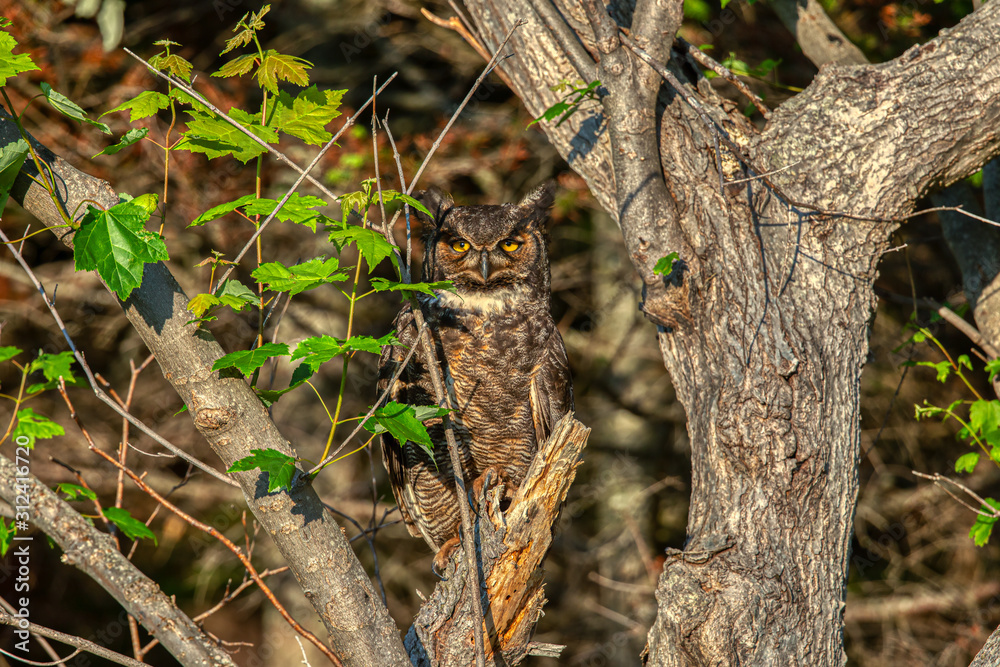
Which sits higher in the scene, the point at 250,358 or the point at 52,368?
the point at 52,368

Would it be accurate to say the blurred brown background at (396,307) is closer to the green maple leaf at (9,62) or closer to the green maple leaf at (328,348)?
the green maple leaf at (9,62)

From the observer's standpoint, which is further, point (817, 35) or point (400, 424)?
point (817, 35)

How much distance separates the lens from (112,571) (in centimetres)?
169

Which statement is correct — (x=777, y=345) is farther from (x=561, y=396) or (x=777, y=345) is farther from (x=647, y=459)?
(x=647, y=459)

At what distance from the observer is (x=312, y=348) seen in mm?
1688

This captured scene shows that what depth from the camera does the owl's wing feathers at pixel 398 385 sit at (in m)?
3.25

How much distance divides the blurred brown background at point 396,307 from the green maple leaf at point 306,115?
9.60 feet

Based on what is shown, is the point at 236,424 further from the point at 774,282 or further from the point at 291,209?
the point at 774,282

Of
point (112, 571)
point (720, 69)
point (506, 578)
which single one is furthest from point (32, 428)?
point (720, 69)

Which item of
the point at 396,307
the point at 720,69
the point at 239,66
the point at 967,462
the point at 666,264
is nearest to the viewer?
the point at 239,66

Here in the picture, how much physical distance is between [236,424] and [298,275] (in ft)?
1.39

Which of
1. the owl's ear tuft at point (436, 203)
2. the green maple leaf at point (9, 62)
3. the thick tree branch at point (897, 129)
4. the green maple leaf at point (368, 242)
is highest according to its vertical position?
the green maple leaf at point (9, 62)

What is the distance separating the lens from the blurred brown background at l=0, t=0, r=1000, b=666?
5035 millimetres

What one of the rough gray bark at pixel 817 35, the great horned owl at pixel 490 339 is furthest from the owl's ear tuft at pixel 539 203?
the rough gray bark at pixel 817 35
